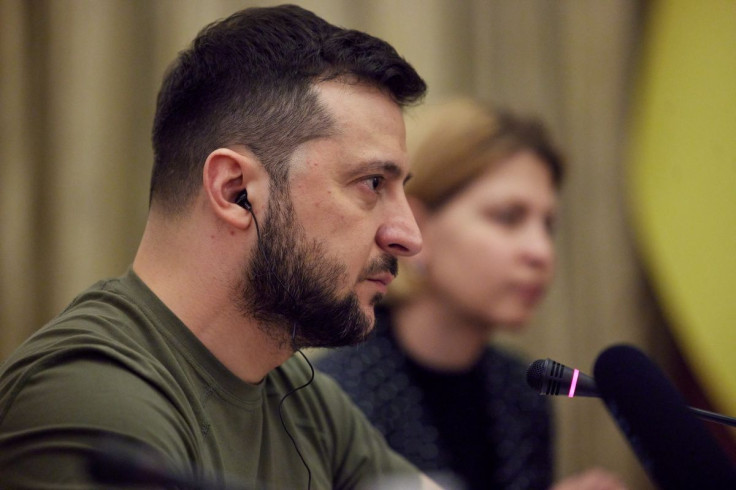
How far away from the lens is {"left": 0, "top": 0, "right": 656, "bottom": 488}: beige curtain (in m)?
2.06

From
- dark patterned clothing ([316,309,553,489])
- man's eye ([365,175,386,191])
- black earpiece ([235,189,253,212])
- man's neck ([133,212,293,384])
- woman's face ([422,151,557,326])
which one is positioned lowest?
dark patterned clothing ([316,309,553,489])

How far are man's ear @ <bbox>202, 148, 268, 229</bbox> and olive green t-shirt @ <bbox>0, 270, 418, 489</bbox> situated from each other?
15 cm

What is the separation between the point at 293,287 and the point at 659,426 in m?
0.53

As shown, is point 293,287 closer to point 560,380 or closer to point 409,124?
point 560,380

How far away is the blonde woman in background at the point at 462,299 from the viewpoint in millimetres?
1776

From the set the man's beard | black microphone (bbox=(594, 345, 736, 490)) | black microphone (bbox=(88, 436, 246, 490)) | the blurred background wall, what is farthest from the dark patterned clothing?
black microphone (bbox=(88, 436, 246, 490))

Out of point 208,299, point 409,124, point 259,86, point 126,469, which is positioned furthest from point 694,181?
point 126,469

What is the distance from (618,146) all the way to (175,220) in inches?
68.0

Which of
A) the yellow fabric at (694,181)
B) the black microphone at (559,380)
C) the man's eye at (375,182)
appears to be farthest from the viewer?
the yellow fabric at (694,181)

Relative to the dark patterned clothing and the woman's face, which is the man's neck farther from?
the woman's face

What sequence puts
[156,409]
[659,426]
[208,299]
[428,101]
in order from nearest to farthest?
1. [659,426]
2. [156,409]
3. [208,299]
4. [428,101]

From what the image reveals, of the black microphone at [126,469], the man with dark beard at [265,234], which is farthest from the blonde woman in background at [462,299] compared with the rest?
the black microphone at [126,469]

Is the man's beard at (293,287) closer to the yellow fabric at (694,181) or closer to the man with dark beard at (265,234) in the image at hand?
the man with dark beard at (265,234)

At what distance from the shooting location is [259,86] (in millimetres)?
1109
